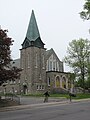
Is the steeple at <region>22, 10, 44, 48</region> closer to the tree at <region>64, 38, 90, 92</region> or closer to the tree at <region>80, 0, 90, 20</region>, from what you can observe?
the tree at <region>64, 38, 90, 92</region>

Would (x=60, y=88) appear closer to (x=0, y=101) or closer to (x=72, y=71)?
(x=72, y=71)

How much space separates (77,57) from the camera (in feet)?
208

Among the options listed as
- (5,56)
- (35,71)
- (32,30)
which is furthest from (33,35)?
(5,56)

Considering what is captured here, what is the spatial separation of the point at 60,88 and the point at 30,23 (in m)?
19.5

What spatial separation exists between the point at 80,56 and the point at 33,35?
17.4 m

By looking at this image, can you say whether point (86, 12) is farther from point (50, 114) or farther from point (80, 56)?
point (80, 56)

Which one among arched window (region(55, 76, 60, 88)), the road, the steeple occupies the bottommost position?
the road

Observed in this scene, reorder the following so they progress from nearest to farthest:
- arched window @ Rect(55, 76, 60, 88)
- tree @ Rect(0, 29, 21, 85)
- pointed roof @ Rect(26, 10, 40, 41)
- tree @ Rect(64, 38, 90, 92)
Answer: tree @ Rect(0, 29, 21, 85)
tree @ Rect(64, 38, 90, 92)
pointed roof @ Rect(26, 10, 40, 41)
arched window @ Rect(55, 76, 60, 88)

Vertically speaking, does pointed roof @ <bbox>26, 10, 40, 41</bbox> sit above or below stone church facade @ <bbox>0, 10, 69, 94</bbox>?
above

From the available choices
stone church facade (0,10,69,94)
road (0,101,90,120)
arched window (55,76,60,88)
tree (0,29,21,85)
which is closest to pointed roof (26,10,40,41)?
stone church facade (0,10,69,94)

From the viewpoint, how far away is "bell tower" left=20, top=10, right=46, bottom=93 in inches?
2822

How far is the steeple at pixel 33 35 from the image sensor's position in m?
74.2

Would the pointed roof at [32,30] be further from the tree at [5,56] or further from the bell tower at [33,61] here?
the tree at [5,56]

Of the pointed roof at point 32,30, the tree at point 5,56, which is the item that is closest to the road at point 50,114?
the tree at point 5,56
